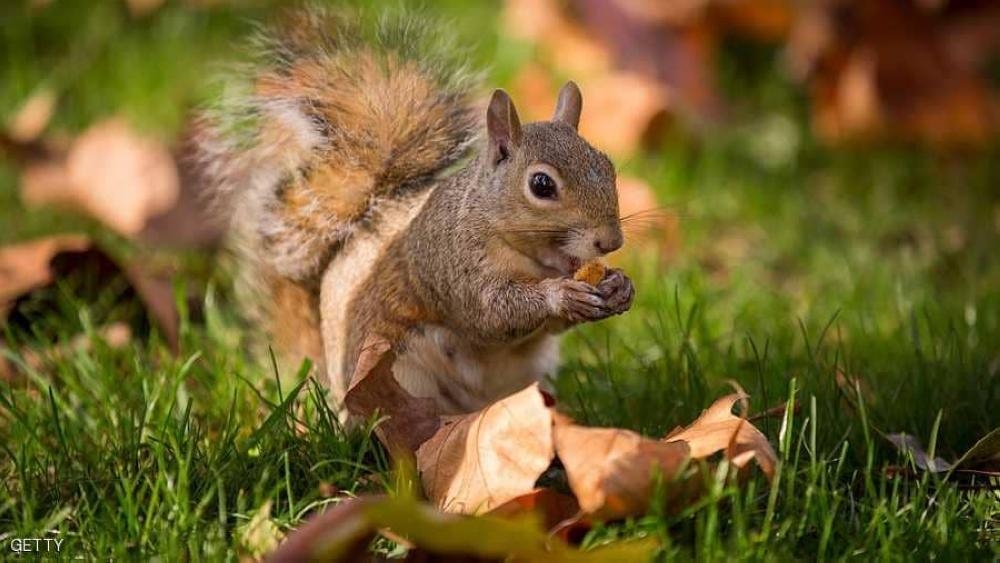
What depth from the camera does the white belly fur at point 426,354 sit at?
6.25ft

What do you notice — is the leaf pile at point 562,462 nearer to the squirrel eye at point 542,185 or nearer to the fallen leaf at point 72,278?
the squirrel eye at point 542,185

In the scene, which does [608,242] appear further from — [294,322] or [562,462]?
[294,322]

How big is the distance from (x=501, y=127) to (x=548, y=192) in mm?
139

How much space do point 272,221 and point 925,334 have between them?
109 cm

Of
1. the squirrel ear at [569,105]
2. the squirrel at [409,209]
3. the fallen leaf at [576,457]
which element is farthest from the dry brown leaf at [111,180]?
the fallen leaf at [576,457]

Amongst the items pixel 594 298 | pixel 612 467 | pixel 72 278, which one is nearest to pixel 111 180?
pixel 72 278

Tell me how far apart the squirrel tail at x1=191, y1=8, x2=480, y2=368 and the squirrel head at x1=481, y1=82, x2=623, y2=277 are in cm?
21

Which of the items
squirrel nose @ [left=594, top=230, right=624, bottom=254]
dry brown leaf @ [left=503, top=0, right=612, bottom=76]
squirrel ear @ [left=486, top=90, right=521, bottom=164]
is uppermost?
dry brown leaf @ [left=503, top=0, right=612, bottom=76]

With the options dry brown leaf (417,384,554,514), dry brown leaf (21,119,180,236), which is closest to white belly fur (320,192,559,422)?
dry brown leaf (417,384,554,514)

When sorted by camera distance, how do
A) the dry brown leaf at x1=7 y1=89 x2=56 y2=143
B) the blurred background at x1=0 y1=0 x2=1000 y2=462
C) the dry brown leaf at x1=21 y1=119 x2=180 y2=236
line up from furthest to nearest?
the dry brown leaf at x1=7 y1=89 x2=56 y2=143 < the dry brown leaf at x1=21 y1=119 x2=180 y2=236 < the blurred background at x1=0 y1=0 x2=1000 y2=462

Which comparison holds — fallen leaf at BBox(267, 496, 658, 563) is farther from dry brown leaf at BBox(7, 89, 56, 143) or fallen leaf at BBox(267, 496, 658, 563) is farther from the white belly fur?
dry brown leaf at BBox(7, 89, 56, 143)

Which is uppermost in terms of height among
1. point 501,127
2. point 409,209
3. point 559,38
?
point 559,38

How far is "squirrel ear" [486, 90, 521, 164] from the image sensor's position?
183 centimetres

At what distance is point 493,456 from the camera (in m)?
1.53
